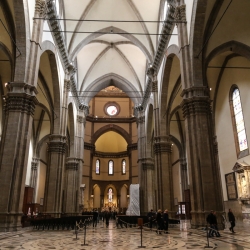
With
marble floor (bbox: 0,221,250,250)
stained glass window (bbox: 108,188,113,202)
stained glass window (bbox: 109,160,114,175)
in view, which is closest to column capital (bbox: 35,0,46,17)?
marble floor (bbox: 0,221,250,250)

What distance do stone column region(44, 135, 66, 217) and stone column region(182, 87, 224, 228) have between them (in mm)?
9265

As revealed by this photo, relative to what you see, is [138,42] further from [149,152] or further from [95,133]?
[95,133]

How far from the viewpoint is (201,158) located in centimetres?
1043

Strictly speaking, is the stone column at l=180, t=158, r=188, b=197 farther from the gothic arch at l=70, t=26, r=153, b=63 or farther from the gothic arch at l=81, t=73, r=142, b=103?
the gothic arch at l=70, t=26, r=153, b=63

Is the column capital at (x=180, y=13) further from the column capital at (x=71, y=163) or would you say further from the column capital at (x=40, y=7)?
the column capital at (x=71, y=163)

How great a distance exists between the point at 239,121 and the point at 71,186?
15.2m

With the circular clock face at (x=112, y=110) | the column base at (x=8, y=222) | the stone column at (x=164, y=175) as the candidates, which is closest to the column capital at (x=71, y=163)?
the stone column at (x=164, y=175)

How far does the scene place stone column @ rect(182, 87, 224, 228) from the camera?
396 inches

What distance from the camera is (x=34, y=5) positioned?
12.3m

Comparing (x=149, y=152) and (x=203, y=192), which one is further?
(x=149, y=152)

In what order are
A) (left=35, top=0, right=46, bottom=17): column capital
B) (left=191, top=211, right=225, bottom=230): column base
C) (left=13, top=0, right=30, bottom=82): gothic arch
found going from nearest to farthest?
(left=191, top=211, right=225, bottom=230): column base, (left=13, top=0, right=30, bottom=82): gothic arch, (left=35, top=0, right=46, bottom=17): column capital

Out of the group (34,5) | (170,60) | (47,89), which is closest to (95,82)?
Answer: (47,89)

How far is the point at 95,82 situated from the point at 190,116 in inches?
693

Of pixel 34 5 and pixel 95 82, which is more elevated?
pixel 95 82
